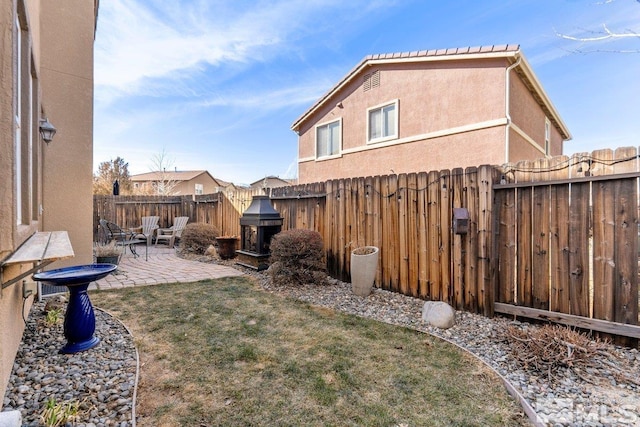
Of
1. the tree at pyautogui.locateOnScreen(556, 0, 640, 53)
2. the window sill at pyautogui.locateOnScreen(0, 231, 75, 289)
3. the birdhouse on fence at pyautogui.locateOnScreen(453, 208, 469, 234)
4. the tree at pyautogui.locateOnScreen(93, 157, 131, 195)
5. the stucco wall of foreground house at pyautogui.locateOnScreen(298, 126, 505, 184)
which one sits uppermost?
the tree at pyautogui.locateOnScreen(93, 157, 131, 195)

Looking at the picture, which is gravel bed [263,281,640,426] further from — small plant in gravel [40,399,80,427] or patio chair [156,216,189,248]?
patio chair [156,216,189,248]

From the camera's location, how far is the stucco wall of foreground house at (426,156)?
7297mm

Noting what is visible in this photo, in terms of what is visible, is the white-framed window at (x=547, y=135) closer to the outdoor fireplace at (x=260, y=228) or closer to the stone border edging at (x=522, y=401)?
the outdoor fireplace at (x=260, y=228)

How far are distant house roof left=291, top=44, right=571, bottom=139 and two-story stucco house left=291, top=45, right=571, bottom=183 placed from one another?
0.02m

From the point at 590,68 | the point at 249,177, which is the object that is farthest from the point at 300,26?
the point at 249,177

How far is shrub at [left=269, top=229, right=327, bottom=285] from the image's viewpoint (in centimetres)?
537

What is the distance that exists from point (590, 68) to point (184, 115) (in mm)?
19803

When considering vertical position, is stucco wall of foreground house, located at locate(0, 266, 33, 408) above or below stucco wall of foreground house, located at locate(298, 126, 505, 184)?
below

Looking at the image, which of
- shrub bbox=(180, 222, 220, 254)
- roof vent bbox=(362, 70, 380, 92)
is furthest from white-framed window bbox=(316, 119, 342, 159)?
shrub bbox=(180, 222, 220, 254)

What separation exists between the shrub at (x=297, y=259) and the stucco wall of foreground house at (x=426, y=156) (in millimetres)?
4597

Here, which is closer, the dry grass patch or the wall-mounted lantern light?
the dry grass patch

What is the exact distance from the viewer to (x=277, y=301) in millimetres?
4641

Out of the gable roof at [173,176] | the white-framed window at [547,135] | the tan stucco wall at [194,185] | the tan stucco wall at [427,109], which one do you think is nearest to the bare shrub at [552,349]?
the tan stucco wall at [427,109]

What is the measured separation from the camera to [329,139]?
37.0ft
